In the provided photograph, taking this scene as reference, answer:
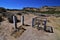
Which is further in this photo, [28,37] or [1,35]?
[1,35]

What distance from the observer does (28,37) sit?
32.8ft

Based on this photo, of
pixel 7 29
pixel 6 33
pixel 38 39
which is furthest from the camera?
pixel 7 29

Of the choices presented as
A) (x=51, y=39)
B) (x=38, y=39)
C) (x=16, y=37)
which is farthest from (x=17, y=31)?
(x=51, y=39)

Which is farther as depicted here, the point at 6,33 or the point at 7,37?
the point at 6,33

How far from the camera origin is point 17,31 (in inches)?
448

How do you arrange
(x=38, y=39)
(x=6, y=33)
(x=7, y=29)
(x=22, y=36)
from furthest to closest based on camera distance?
(x=7, y=29)
(x=6, y=33)
(x=22, y=36)
(x=38, y=39)

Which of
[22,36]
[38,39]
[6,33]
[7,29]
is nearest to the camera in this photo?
[38,39]

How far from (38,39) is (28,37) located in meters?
1.01

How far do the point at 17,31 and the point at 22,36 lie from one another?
1.41 meters

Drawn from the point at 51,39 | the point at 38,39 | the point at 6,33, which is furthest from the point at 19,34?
the point at 51,39

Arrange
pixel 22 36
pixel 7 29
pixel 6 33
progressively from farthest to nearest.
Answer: pixel 7 29
pixel 6 33
pixel 22 36

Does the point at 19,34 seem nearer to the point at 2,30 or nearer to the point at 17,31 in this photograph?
the point at 17,31

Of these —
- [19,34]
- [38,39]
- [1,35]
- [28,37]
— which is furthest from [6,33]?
[38,39]

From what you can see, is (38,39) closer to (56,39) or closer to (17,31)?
(56,39)
